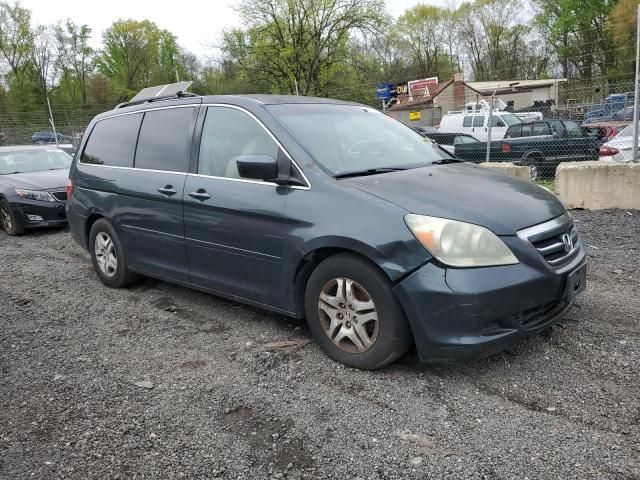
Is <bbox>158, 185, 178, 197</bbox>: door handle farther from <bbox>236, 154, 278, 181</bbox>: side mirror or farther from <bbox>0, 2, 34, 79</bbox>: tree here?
<bbox>0, 2, 34, 79</bbox>: tree

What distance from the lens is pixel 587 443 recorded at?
251 centimetres

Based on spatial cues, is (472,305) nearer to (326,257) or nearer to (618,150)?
(326,257)

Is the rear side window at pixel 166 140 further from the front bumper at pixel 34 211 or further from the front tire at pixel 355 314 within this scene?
the front bumper at pixel 34 211

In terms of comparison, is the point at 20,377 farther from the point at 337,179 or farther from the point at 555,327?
the point at 555,327

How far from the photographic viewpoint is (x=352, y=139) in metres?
4.00

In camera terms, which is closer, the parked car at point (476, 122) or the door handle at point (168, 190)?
the door handle at point (168, 190)

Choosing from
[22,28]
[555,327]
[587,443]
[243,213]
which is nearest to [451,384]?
[587,443]

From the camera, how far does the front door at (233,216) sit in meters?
3.63

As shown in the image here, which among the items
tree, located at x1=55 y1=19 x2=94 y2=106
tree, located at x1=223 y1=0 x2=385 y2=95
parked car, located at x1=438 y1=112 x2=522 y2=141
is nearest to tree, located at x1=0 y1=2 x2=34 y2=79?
tree, located at x1=55 y1=19 x2=94 y2=106

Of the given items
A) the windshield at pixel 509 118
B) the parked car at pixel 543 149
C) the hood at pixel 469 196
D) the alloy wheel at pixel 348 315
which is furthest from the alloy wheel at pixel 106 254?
the windshield at pixel 509 118

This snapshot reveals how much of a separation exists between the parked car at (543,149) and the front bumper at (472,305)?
9.57m

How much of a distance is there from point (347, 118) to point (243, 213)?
1.21 meters

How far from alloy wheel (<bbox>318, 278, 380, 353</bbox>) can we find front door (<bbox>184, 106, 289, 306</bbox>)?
1.36 feet

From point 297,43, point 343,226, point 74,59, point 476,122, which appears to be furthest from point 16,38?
point 343,226
